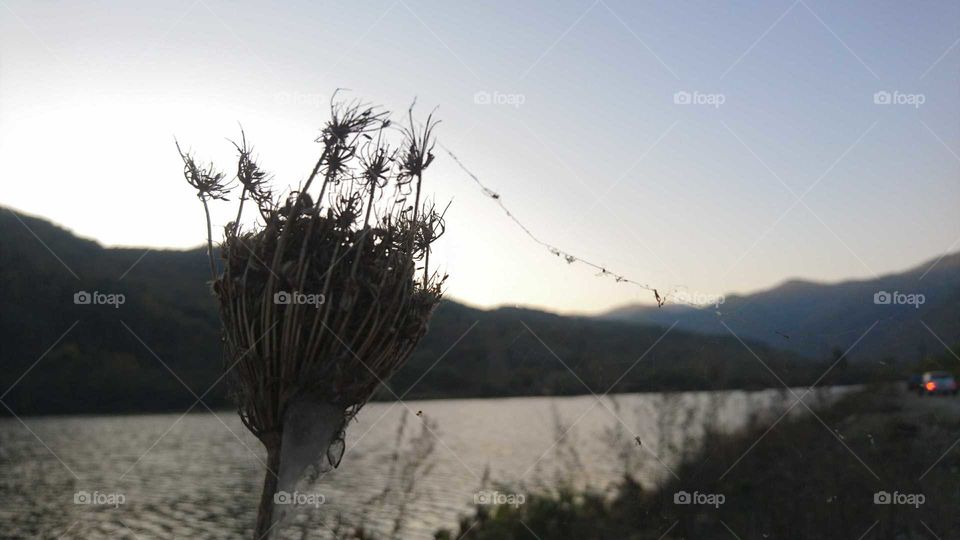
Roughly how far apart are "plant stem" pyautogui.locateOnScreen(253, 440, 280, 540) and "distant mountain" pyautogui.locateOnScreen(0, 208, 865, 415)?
2.35ft

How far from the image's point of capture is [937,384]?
14516 millimetres

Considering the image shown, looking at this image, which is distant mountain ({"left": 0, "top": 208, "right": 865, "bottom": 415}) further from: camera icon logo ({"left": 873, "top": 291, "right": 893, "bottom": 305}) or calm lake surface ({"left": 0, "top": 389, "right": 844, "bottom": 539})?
camera icon logo ({"left": 873, "top": 291, "right": 893, "bottom": 305})

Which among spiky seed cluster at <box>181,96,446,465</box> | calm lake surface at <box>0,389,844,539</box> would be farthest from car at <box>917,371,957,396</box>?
spiky seed cluster at <box>181,96,446,465</box>

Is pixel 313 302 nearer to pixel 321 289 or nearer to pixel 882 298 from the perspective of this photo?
pixel 321 289

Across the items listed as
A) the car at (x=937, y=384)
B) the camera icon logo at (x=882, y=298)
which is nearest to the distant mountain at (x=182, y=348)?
the camera icon logo at (x=882, y=298)

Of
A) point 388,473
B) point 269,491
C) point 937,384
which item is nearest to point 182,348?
point 388,473

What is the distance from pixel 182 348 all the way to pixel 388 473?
18628 mm

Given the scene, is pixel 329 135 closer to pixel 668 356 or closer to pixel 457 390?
pixel 668 356

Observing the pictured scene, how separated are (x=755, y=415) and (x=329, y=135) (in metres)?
7.33

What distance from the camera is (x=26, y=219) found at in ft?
56.0

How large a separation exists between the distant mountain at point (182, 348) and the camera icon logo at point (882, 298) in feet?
4.46

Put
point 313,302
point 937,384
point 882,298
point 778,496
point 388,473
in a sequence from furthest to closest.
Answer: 1. point 937,384
2. point 778,496
3. point 882,298
4. point 388,473
5. point 313,302

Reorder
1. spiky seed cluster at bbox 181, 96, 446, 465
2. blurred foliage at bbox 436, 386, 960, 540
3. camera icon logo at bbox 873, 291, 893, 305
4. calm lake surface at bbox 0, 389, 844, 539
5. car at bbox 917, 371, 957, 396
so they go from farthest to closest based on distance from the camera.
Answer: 1. car at bbox 917, 371, 957, 396
2. camera icon logo at bbox 873, 291, 893, 305
3. blurred foliage at bbox 436, 386, 960, 540
4. calm lake surface at bbox 0, 389, 844, 539
5. spiky seed cluster at bbox 181, 96, 446, 465

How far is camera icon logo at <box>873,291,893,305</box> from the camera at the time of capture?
27.2ft
